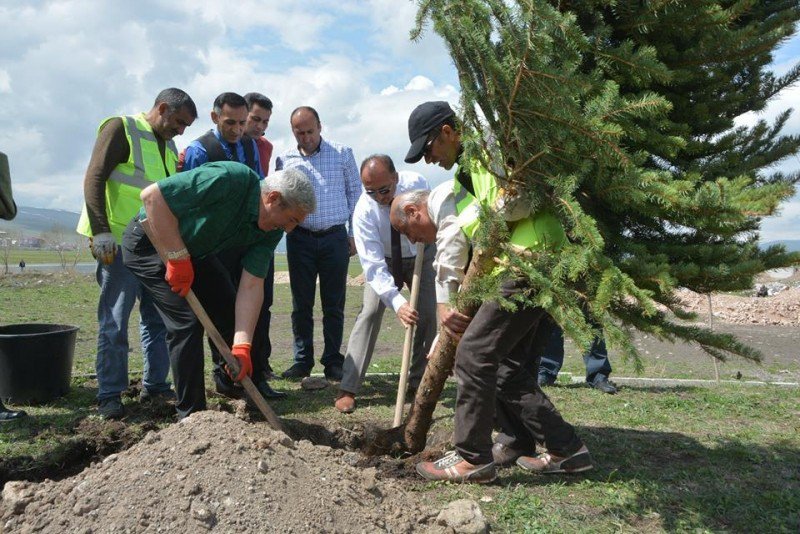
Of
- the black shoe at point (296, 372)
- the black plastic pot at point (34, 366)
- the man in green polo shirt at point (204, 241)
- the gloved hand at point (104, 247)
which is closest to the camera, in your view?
the man in green polo shirt at point (204, 241)

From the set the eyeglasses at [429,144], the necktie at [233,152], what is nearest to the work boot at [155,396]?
the necktie at [233,152]

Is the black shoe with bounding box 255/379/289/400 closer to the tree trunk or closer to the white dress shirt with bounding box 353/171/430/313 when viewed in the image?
the white dress shirt with bounding box 353/171/430/313

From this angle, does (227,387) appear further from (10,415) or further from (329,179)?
(329,179)

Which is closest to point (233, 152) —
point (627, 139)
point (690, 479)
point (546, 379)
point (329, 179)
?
point (329, 179)

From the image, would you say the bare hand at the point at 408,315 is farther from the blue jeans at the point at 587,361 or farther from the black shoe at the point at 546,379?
the black shoe at the point at 546,379

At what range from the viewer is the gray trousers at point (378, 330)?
501cm

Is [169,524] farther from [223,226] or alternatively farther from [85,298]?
[85,298]

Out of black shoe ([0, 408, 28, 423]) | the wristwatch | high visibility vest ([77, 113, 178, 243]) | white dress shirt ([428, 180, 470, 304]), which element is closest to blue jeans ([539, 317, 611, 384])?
white dress shirt ([428, 180, 470, 304])

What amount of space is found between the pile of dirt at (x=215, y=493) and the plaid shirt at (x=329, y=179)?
114 inches

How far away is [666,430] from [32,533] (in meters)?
3.90

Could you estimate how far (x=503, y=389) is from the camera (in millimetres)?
3727

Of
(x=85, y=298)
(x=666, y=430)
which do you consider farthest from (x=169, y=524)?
(x=85, y=298)

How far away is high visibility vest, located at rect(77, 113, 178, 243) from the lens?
15.2ft

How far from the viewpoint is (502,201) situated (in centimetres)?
308
